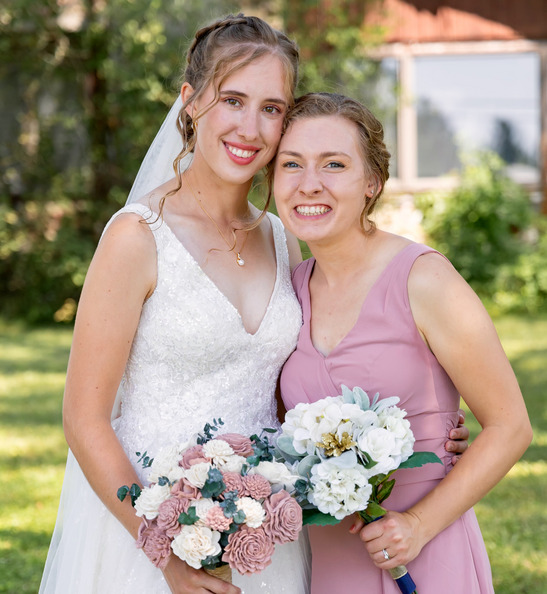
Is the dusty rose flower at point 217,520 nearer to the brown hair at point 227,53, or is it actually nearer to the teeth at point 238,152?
the brown hair at point 227,53

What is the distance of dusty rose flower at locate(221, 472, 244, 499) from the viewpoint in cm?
228

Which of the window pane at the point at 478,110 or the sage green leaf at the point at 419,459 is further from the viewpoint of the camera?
the window pane at the point at 478,110

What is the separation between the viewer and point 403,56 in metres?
13.9

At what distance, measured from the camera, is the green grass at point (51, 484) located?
5234 millimetres

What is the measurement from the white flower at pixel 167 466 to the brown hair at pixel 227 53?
957 mm

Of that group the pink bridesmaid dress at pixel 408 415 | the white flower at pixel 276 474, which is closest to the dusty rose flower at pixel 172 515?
the white flower at pixel 276 474

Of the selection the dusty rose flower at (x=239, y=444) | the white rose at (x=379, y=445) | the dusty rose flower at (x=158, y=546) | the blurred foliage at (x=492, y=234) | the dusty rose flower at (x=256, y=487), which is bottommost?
the dusty rose flower at (x=158, y=546)

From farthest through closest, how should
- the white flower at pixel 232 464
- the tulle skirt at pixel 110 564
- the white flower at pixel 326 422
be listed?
the tulle skirt at pixel 110 564
the white flower at pixel 326 422
the white flower at pixel 232 464

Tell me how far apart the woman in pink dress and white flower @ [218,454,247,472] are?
507mm

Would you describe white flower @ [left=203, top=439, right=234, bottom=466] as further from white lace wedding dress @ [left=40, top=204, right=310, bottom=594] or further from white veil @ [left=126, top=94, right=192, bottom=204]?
white veil @ [left=126, top=94, right=192, bottom=204]

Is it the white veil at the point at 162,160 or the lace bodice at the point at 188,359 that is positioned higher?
the white veil at the point at 162,160

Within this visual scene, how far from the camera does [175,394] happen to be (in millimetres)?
2971

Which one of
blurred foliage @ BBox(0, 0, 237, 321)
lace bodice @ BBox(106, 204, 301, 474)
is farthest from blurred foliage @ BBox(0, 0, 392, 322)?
lace bodice @ BBox(106, 204, 301, 474)

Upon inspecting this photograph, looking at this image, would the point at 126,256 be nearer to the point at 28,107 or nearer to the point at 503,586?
the point at 503,586
